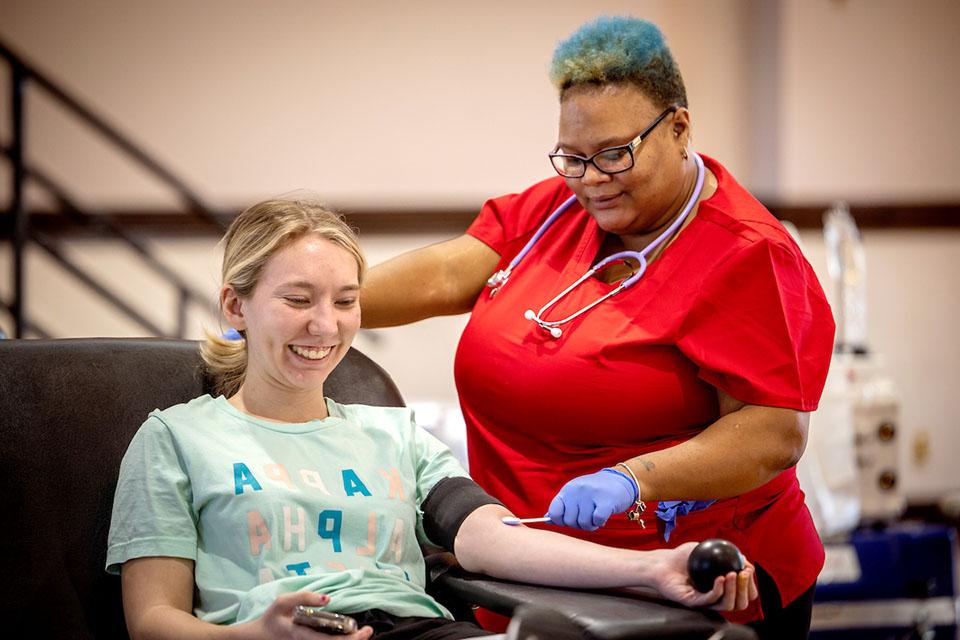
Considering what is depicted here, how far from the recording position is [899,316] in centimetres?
494

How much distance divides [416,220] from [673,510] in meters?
3.10

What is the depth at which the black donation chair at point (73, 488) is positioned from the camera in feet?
4.56

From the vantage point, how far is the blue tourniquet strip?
1.55 m

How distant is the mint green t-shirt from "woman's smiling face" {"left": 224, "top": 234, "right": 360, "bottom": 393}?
0.09 meters

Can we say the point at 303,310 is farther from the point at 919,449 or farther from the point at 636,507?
the point at 919,449

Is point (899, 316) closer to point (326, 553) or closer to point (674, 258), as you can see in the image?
point (674, 258)

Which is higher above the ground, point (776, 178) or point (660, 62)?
point (660, 62)

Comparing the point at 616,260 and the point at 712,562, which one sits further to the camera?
the point at 616,260

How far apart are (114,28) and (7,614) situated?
3354mm

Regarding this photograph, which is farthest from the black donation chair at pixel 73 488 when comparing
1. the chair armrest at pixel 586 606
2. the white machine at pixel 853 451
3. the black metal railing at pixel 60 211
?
the black metal railing at pixel 60 211

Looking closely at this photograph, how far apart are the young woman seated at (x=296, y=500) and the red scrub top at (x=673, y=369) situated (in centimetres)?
15

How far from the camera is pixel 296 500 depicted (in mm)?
1421

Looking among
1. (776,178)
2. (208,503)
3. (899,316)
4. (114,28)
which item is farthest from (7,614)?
(899,316)

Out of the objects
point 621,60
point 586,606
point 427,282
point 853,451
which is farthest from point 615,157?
point 853,451
